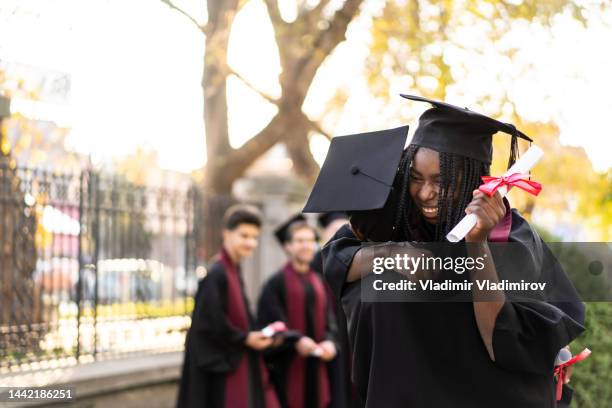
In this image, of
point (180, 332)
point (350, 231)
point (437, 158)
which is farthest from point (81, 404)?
point (437, 158)

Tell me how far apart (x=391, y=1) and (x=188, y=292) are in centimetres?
386

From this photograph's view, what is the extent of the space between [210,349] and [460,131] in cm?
456

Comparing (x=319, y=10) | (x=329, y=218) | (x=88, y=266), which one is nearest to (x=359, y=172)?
(x=88, y=266)

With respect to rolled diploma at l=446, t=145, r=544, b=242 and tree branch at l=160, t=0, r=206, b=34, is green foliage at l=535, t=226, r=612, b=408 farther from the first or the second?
tree branch at l=160, t=0, r=206, b=34

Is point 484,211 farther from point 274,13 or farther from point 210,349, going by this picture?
point 274,13

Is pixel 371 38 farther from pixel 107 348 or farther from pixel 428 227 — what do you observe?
pixel 428 227

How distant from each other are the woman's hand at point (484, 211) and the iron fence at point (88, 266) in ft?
16.1

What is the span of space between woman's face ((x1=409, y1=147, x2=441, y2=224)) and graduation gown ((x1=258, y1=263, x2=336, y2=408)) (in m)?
5.02

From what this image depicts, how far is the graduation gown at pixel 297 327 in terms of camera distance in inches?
303

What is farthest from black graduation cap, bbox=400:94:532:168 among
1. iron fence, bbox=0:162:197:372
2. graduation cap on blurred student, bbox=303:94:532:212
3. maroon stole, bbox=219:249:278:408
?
iron fence, bbox=0:162:197:372

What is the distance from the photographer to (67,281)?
7422 millimetres

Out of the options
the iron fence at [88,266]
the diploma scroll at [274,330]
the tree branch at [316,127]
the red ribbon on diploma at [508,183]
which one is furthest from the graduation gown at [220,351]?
the tree branch at [316,127]

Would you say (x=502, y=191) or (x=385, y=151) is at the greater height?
(x=385, y=151)

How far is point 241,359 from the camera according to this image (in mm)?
6969
